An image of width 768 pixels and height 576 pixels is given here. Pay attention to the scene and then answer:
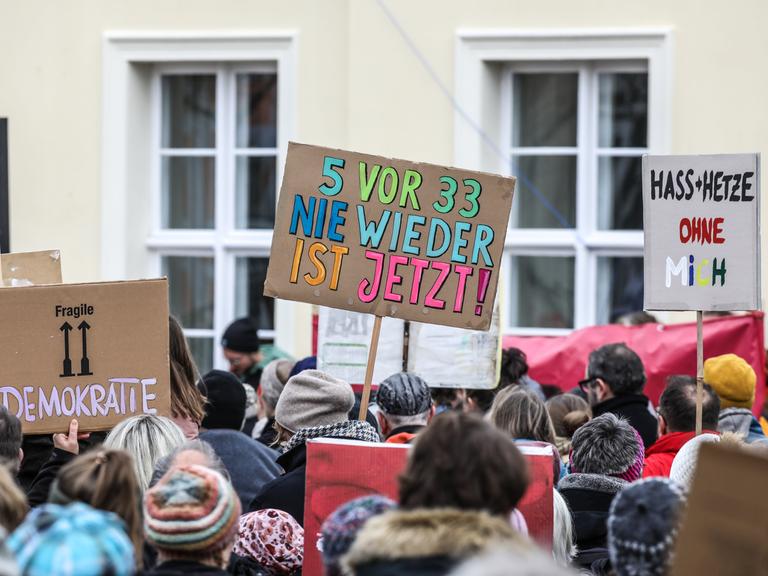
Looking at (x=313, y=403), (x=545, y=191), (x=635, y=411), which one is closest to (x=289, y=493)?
(x=313, y=403)

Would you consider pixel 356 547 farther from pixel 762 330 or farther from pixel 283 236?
pixel 762 330

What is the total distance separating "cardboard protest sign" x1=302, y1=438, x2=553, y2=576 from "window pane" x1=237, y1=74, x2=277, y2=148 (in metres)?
6.20

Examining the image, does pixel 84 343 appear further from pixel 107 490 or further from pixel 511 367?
pixel 511 367

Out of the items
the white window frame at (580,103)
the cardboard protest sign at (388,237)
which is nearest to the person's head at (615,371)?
the cardboard protest sign at (388,237)

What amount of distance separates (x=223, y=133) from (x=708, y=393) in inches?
217

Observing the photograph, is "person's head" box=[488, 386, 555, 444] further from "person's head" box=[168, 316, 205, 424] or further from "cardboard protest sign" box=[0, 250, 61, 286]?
"cardboard protest sign" box=[0, 250, 61, 286]

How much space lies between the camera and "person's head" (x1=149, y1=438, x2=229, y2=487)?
3705 mm

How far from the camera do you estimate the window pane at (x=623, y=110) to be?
9219 millimetres

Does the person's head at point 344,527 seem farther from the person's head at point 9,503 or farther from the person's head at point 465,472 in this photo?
the person's head at point 9,503

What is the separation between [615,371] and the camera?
6234 mm

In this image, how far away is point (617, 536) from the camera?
122 inches

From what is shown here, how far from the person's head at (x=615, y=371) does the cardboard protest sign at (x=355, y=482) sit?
92.3 inches

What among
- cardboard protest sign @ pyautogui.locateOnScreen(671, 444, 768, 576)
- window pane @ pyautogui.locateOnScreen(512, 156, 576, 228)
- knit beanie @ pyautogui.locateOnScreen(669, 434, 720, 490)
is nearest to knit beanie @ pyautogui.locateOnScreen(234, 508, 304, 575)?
knit beanie @ pyautogui.locateOnScreen(669, 434, 720, 490)

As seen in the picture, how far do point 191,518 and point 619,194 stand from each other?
21.9 feet
